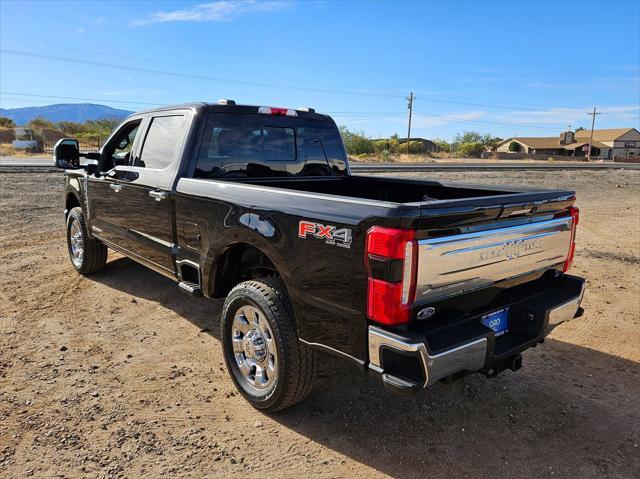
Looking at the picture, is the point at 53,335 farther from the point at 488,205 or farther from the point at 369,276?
the point at 488,205

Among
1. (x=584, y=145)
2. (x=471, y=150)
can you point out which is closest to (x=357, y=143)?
(x=471, y=150)

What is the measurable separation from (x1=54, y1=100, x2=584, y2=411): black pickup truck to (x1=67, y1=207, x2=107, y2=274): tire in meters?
1.38

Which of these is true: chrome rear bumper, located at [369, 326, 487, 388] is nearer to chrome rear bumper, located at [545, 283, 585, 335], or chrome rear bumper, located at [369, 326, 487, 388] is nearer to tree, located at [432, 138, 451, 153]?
chrome rear bumper, located at [545, 283, 585, 335]

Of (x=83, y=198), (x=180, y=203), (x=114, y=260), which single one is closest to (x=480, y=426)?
(x=180, y=203)

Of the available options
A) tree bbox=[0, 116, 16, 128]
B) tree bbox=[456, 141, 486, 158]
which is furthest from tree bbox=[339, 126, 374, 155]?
tree bbox=[0, 116, 16, 128]

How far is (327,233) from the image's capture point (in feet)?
8.75

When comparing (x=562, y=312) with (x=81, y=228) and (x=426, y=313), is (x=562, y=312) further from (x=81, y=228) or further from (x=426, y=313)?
(x=81, y=228)

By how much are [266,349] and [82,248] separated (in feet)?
13.0

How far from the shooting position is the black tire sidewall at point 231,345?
10.1 feet

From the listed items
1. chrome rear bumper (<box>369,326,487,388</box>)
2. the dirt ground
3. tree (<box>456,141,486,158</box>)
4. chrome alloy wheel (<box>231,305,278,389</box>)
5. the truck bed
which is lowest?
the dirt ground

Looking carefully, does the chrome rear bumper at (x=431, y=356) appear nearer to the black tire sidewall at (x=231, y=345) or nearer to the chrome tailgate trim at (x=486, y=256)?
the chrome tailgate trim at (x=486, y=256)

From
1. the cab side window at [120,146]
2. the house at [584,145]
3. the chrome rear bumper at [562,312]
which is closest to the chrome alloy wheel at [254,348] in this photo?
the chrome rear bumper at [562,312]

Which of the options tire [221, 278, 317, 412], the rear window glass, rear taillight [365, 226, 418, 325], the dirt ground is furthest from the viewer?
the rear window glass

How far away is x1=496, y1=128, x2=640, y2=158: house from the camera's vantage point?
84.9 metres
